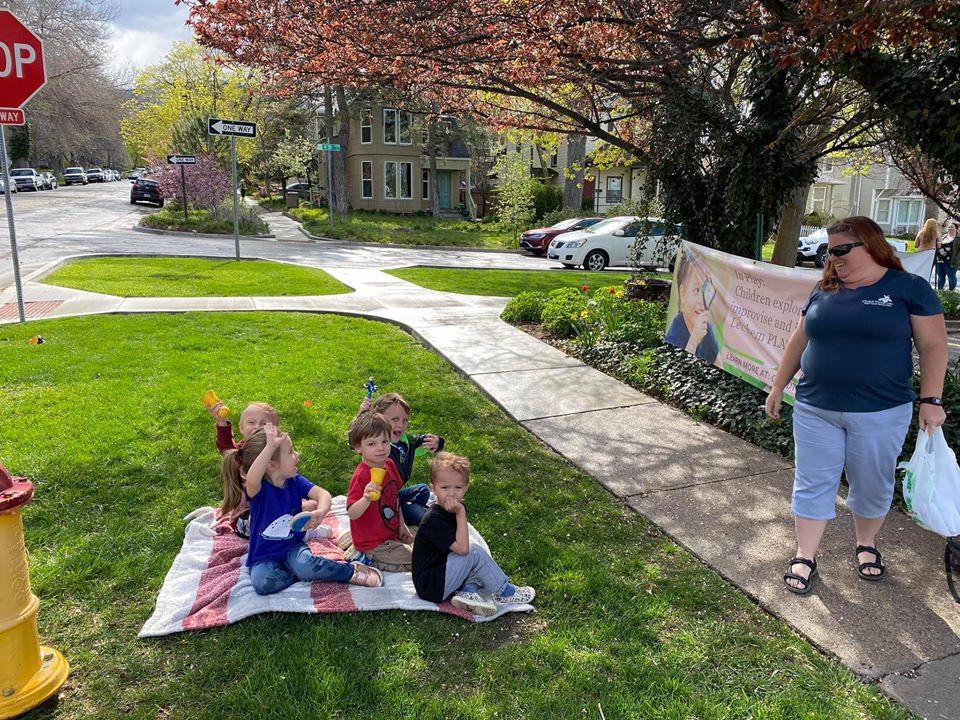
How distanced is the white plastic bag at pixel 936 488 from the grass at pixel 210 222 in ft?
80.7

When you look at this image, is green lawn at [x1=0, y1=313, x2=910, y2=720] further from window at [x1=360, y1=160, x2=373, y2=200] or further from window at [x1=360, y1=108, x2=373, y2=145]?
window at [x1=360, y1=108, x2=373, y2=145]

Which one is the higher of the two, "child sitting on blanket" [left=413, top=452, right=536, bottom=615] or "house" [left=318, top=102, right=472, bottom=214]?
"house" [left=318, top=102, right=472, bottom=214]

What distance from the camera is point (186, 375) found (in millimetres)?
6688

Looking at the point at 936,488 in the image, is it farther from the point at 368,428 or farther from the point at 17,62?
the point at 17,62

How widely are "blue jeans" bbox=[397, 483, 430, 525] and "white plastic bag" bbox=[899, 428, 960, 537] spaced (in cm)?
248

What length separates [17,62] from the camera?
7.74m

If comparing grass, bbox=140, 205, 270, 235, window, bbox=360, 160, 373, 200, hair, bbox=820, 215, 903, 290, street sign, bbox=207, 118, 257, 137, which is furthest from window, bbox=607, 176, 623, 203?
hair, bbox=820, 215, 903, 290

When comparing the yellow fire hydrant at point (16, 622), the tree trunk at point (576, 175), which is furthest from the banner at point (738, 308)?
the tree trunk at point (576, 175)

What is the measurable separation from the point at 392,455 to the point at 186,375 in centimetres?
372

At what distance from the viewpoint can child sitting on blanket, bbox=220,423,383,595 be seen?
323cm

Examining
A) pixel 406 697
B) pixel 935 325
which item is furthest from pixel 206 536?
pixel 935 325

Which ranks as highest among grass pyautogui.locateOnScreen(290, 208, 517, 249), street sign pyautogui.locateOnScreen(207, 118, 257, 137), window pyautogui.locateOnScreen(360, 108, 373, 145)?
window pyautogui.locateOnScreen(360, 108, 373, 145)

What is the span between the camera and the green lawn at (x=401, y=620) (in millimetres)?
2648

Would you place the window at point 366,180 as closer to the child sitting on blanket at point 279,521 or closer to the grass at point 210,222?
the grass at point 210,222
